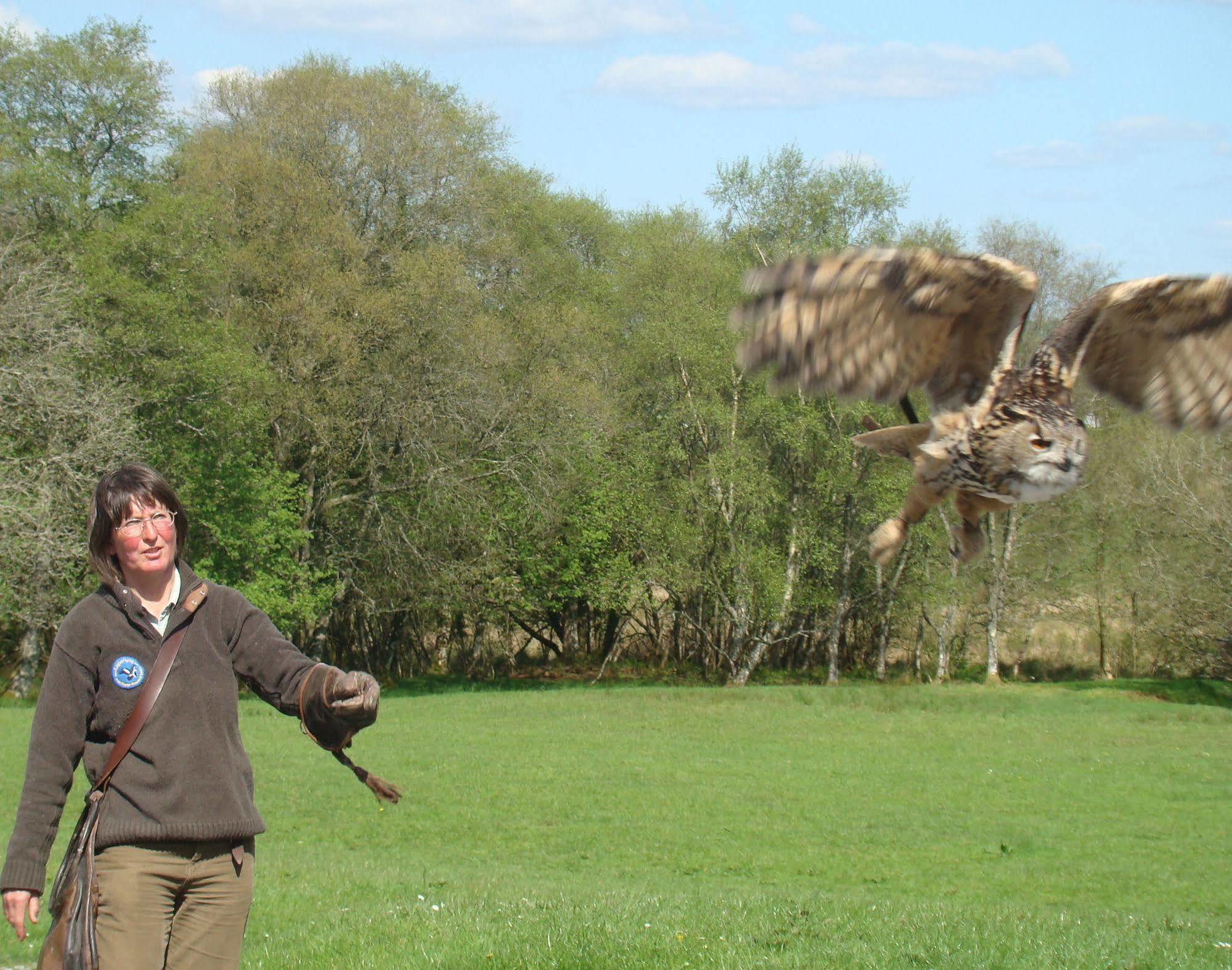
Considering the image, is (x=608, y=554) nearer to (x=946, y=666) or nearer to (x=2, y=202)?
(x=946, y=666)

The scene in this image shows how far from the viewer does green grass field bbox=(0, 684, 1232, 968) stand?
7.07 m

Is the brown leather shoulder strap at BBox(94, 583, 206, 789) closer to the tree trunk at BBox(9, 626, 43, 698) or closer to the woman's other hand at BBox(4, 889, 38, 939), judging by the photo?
the woman's other hand at BBox(4, 889, 38, 939)

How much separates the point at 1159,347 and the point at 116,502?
3139 millimetres

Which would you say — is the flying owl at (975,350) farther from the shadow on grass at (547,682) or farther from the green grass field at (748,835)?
the shadow on grass at (547,682)

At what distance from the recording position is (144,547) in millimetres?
3746

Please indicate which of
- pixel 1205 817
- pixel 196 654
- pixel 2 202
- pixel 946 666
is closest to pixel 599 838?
pixel 1205 817

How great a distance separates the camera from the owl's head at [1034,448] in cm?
356

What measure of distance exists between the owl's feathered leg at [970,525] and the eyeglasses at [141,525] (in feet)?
7.72

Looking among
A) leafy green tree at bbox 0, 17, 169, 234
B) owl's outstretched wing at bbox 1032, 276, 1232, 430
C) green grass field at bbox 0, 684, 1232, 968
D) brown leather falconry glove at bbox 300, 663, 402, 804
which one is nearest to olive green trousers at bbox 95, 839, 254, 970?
brown leather falconry glove at bbox 300, 663, 402, 804

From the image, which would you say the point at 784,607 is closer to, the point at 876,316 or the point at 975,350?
the point at 975,350

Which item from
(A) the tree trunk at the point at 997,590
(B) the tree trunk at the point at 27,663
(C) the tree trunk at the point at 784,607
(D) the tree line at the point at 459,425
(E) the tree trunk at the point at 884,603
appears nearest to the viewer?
(D) the tree line at the point at 459,425

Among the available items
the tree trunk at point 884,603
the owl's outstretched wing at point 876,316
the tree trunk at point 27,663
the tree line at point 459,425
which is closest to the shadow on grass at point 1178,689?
the tree line at point 459,425

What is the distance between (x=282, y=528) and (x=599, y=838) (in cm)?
1634

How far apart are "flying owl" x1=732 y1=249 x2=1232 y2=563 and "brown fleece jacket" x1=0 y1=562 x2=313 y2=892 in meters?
1.87
